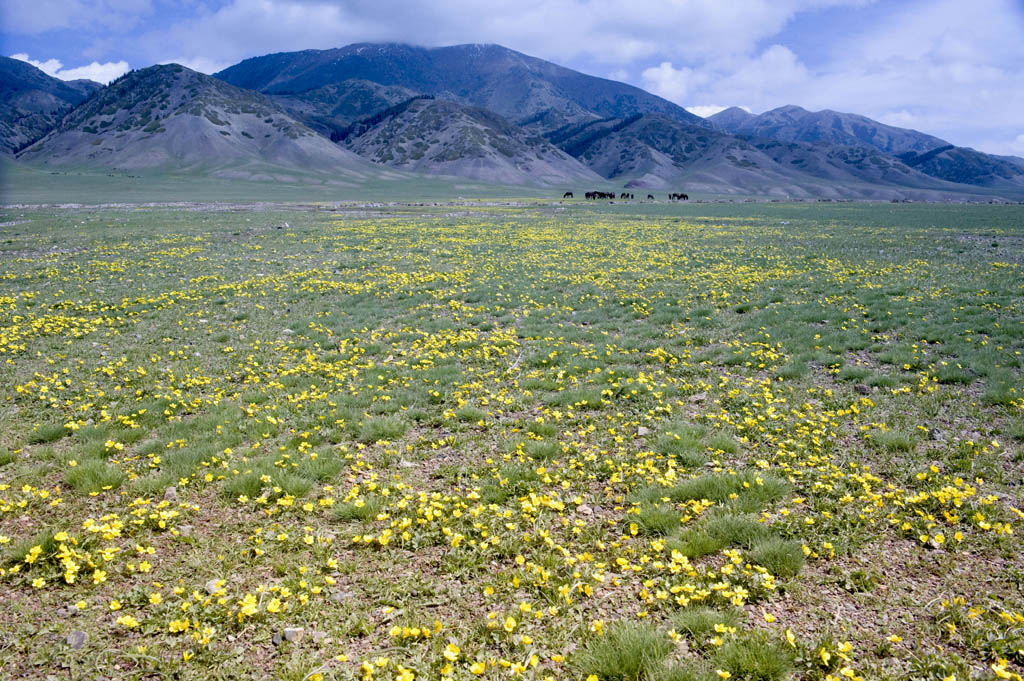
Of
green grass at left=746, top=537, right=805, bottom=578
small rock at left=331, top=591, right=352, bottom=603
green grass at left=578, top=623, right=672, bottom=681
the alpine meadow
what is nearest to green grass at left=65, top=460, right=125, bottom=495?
the alpine meadow

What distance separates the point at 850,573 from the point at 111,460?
1011cm

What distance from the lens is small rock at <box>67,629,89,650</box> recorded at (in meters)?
4.89

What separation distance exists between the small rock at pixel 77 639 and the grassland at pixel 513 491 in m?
0.03

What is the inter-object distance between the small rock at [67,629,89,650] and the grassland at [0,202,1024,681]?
0.03 metres

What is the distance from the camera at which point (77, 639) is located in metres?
4.93

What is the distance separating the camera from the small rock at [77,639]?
16.0 ft

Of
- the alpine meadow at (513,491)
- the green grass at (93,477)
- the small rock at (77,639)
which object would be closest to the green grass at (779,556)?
the alpine meadow at (513,491)

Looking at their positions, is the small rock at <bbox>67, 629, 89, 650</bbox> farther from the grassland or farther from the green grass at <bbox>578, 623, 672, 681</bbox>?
the green grass at <bbox>578, 623, 672, 681</bbox>

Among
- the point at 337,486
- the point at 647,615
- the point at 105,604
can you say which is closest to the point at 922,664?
the point at 647,615

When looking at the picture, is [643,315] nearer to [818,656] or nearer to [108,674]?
[818,656]

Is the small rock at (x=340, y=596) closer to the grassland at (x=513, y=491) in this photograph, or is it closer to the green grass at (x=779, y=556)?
the grassland at (x=513, y=491)

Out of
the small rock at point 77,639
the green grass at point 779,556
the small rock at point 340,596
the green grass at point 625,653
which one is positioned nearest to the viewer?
the green grass at point 625,653

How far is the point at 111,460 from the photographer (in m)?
8.20

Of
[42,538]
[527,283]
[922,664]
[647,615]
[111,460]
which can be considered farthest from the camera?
[527,283]
